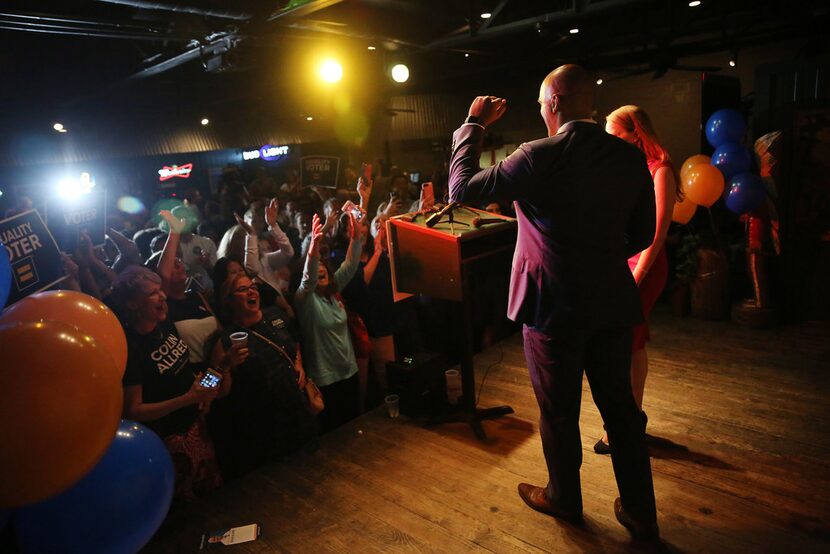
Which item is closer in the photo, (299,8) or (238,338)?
(238,338)

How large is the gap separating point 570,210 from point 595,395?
729mm

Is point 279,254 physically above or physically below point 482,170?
below

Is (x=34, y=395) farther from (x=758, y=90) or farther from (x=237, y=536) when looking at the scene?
(x=758, y=90)

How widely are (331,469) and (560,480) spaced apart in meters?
1.29

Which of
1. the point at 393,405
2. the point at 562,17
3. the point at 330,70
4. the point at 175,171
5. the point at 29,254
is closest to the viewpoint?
the point at 29,254

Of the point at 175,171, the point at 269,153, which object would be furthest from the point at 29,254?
the point at 269,153

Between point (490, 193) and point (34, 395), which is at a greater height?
point (490, 193)

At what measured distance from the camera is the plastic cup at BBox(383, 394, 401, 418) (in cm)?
332

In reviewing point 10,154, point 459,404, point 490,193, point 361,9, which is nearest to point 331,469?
point 459,404

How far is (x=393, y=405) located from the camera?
3.33 meters

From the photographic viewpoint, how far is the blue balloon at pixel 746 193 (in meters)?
4.41

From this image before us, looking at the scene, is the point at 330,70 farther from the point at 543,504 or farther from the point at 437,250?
the point at 543,504

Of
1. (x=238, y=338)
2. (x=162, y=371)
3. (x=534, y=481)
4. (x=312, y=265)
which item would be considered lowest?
(x=534, y=481)

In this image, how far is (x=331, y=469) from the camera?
9.29 feet
